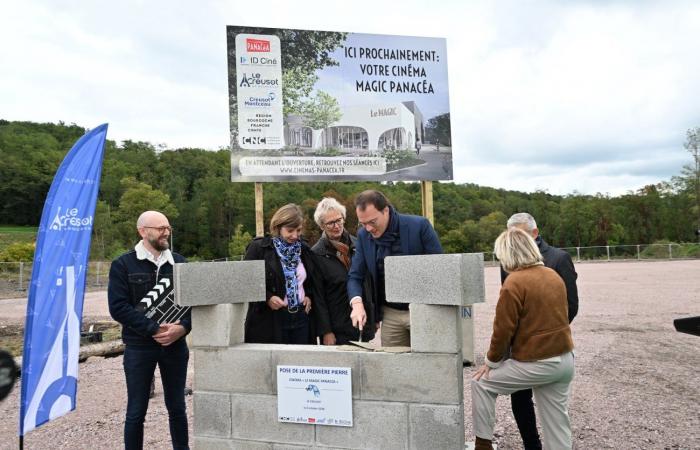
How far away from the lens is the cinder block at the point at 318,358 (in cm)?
321

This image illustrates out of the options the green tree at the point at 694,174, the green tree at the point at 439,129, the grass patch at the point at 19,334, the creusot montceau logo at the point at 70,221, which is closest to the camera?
the creusot montceau logo at the point at 70,221

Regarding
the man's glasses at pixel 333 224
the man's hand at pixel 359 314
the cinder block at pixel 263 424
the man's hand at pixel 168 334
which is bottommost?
the cinder block at pixel 263 424

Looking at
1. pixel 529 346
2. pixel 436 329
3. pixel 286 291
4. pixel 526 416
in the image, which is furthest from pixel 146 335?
pixel 526 416

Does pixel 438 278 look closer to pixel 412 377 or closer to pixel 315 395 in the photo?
pixel 412 377

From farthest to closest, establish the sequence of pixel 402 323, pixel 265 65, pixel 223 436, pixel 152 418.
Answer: pixel 265 65, pixel 152 418, pixel 402 323, pixel 223 436

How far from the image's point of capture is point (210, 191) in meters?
71.7

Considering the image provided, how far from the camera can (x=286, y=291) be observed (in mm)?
4012

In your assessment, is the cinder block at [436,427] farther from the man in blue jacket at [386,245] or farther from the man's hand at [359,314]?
the man in blue jacket at [386,245]

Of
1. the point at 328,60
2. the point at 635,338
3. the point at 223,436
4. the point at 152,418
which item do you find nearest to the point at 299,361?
the point at 223,436

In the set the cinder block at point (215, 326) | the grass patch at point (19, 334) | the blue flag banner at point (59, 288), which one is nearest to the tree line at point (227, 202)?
the grass patch at point (19, 334)

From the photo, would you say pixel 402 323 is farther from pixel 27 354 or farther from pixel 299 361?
pixel 27 354

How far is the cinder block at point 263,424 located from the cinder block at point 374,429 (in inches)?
7.7

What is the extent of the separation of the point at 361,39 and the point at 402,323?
500 centimetres

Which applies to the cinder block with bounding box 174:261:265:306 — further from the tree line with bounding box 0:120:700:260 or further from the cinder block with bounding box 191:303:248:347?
the tree line with bounding box 0:120:700:260
